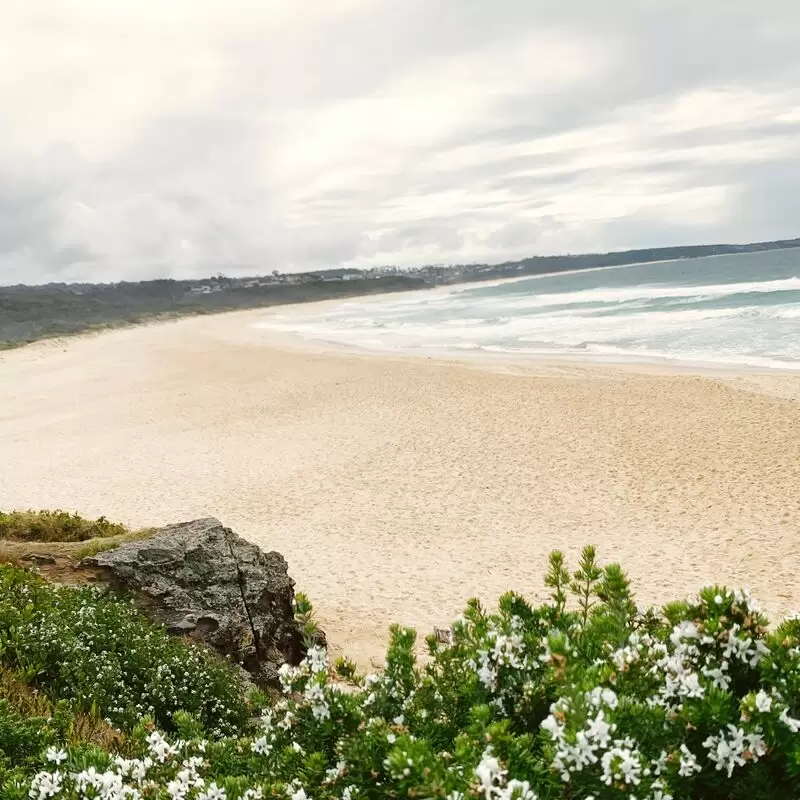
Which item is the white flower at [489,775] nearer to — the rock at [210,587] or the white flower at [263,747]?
the white flower at [263,747]

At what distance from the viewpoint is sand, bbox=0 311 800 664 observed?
1042 cm

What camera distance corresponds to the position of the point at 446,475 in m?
15.2

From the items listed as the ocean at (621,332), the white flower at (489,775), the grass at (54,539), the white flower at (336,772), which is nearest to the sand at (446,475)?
the grass at (54,539)

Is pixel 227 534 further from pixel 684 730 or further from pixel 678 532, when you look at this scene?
pixel 678 532

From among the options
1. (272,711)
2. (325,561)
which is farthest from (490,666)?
(325,561)

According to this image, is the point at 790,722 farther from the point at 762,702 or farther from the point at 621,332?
the point at 621,332

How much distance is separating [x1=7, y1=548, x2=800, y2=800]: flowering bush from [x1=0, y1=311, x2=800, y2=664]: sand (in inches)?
222

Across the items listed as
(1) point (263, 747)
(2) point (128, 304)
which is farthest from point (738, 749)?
(2) point (128, 304)

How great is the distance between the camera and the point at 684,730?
219 centimetres

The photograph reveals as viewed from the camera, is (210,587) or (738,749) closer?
(738,749)

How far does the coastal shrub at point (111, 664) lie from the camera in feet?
16.8

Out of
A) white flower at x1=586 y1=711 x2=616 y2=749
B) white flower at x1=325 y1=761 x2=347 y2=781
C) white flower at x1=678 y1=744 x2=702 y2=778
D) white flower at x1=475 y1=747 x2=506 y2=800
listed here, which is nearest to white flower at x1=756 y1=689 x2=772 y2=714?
white flower at x1=678 y1=744 x2=702 y2=778

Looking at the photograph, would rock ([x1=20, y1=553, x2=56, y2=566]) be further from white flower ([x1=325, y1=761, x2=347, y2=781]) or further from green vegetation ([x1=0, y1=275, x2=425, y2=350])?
green vegetation ([x1=0, y1=275, x2=425, y2=350])

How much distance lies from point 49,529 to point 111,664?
4.25m
